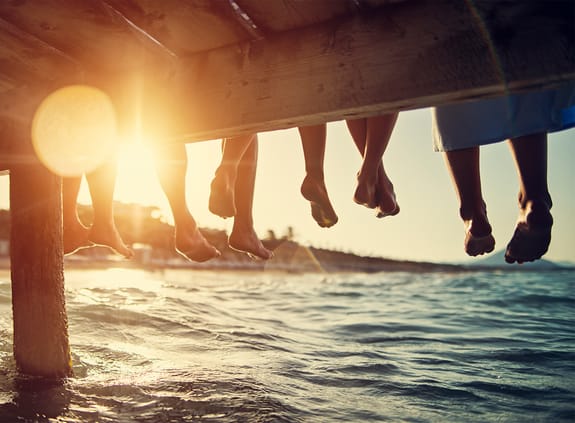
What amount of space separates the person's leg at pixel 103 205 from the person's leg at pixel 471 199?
205 centimetres

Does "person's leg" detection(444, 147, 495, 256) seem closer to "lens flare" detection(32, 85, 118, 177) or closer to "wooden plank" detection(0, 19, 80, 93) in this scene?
"lens flare" detection(32, 85, 118, 177)

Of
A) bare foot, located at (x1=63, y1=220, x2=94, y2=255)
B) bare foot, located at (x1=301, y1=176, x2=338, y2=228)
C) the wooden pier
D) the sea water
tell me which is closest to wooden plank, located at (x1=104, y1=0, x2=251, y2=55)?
the wooden pier

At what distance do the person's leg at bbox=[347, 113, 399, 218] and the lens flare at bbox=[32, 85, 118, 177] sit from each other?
1265 mm

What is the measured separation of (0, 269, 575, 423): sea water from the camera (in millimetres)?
2662

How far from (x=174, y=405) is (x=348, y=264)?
142ft

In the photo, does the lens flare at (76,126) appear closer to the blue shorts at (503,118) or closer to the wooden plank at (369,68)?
the wooden plank at (369,68)

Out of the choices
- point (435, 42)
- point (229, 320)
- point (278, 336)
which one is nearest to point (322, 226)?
point (435, 42)

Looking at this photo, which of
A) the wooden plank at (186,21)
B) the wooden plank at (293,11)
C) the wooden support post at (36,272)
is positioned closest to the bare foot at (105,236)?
the wooden support post at (36,272)

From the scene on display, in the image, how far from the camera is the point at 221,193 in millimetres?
2676

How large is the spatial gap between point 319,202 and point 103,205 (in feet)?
4.83

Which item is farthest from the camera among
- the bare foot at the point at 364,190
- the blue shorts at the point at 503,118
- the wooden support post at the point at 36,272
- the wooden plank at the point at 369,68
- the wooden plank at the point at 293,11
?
the wooden support post at the point at 36,272

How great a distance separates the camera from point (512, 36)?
1.37 metres

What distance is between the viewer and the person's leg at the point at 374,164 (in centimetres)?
237

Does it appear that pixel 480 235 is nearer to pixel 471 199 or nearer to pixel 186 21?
pixel 471 199
